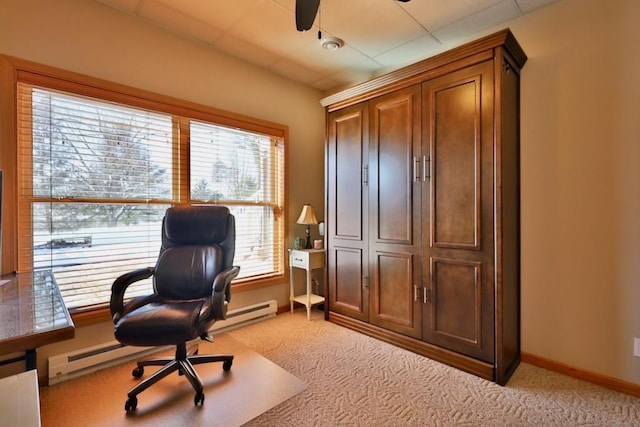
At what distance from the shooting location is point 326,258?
10.7 feet

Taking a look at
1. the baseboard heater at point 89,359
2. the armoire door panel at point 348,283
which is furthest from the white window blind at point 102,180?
the armoire door panel at point 348,283

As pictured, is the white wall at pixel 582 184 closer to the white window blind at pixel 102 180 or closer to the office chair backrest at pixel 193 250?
the office chair backrest at pixel 193 250

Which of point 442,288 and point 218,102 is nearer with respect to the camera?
point 442,288

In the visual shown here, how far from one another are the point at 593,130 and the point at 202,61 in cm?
315

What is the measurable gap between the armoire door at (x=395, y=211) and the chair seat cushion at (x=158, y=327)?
1.55 metres

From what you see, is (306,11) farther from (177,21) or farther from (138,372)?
(138,372)

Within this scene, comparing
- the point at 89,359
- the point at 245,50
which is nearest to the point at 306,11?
the point at 245,50

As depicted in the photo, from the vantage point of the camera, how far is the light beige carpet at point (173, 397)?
1.73 metres

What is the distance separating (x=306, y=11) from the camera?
168 centimetres

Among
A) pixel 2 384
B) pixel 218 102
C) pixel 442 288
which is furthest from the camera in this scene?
pixel 218 102

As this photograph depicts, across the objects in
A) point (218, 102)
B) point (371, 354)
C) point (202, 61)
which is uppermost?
point (202, 61)

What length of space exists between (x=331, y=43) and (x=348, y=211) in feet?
5.15

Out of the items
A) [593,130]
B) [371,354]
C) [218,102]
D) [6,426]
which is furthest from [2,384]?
[593,130]

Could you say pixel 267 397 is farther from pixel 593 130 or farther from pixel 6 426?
pixel 593 130
